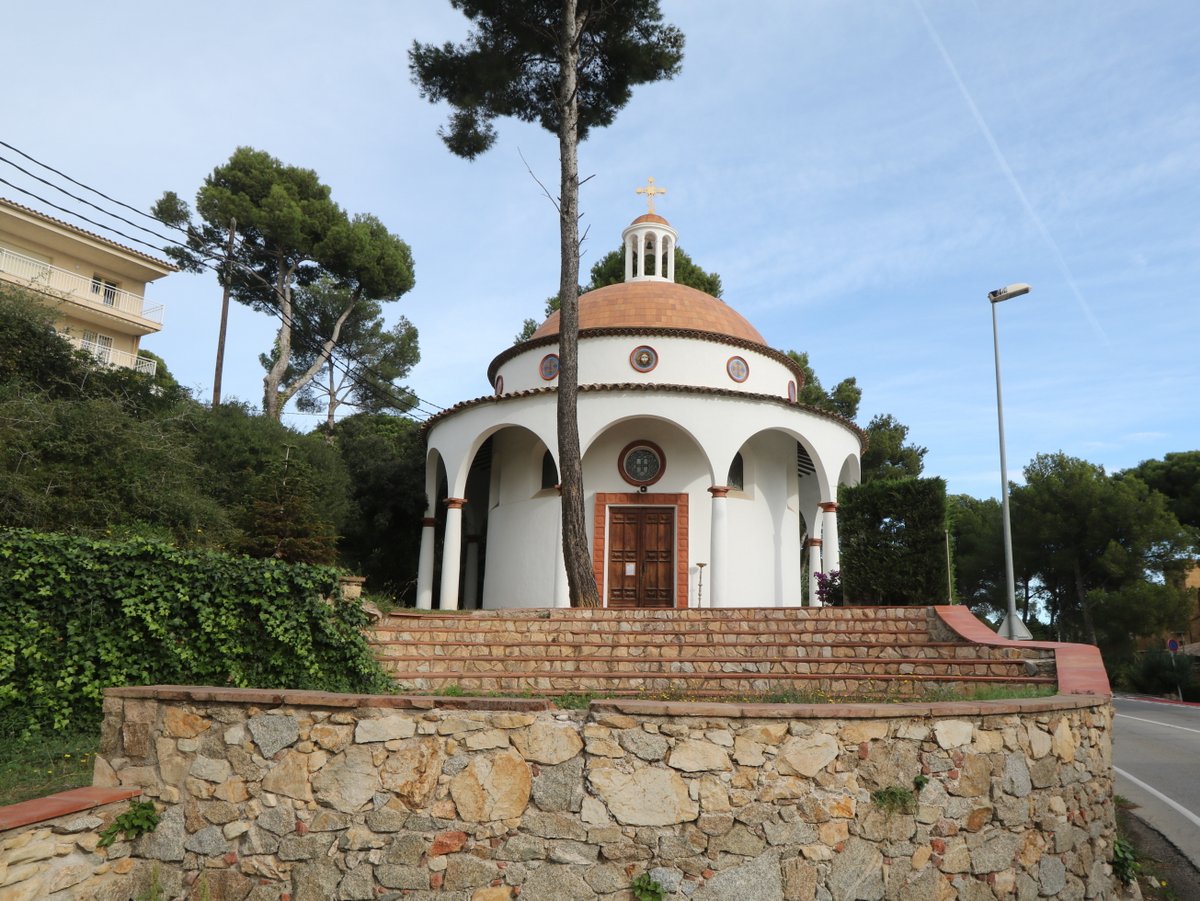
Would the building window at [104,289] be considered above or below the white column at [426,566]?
above

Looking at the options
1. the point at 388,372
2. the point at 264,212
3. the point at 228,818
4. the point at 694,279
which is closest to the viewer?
the point at 228,818

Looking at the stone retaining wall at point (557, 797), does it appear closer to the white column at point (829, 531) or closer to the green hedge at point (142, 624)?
the green hedge at point (142, 624)

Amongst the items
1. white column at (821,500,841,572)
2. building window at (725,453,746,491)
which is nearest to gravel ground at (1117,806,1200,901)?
white column at (821,500,841,572)

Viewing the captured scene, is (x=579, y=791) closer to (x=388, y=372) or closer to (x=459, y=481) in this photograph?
(x=459, y=481)

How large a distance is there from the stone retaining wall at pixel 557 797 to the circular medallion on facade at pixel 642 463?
12152 mm

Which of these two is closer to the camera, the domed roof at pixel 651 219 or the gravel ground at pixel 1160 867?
the gravel ground at pixel 1160 867

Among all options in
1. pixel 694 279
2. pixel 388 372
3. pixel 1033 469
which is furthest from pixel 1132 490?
pixel 388 372

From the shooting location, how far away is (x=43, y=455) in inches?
480

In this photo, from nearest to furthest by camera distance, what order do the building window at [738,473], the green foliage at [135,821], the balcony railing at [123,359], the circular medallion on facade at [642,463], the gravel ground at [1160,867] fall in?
the green foliage at [135,821]
the gravel ground at [1160,867]
the circular medallion on facade at [642,463]
the building window at [738,473]
the balcony railing at [123,359]

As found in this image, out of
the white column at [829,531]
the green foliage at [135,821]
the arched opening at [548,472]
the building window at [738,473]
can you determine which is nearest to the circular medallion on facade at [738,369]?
the building window at [738,473]

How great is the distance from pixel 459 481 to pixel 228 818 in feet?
40.9

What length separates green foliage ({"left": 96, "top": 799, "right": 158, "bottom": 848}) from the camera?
486 centimetres

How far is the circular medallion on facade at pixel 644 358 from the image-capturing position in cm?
1783

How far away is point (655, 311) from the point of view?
19047 millimetres
